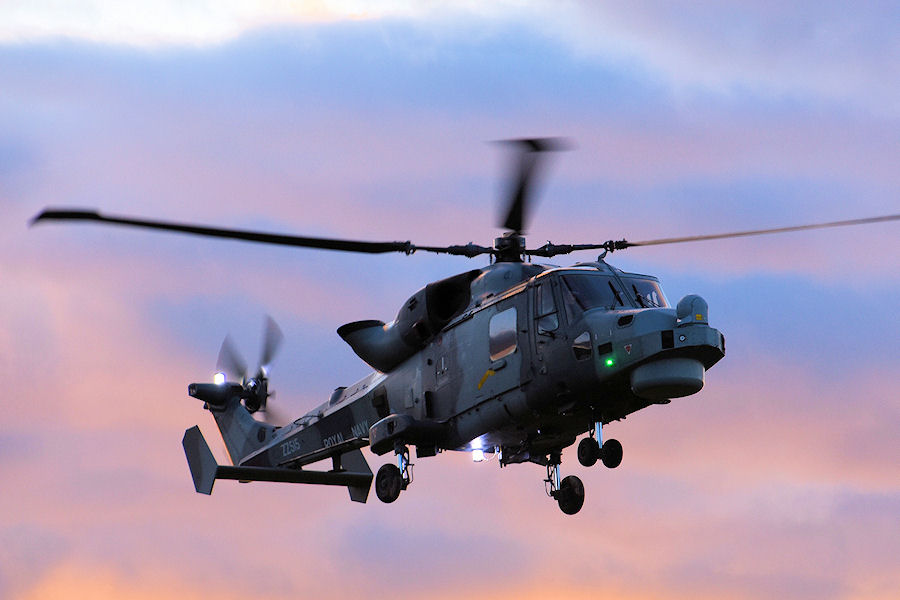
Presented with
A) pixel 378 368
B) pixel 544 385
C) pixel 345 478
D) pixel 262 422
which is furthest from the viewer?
pixel 262 422

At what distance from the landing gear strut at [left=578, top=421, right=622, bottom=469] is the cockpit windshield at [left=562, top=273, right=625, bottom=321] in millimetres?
2335

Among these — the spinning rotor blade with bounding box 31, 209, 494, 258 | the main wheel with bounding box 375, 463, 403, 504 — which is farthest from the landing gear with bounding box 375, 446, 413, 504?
the spinning rotor blade with bounding box 31, 209, 494, 258

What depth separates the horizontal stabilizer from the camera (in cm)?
3120

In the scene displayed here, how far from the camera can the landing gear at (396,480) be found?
28375 mm

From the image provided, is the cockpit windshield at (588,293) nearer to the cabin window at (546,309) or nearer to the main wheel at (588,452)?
the cabin window at (546,309)

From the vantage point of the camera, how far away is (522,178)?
90.9 feet

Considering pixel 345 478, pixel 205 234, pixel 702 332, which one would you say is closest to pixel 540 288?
pixel 702 332

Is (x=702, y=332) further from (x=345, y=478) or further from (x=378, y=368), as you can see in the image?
(x=345, y=478)

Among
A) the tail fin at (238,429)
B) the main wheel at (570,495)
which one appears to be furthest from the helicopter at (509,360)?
the tail fin at (238,429)

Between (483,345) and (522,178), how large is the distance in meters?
3.42

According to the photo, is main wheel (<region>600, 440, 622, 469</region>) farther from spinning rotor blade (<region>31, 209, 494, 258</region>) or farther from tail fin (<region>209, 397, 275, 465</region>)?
tail fin (<region>209, 397, 275, 465</region>)

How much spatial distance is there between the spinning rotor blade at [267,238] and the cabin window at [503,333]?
2.27m

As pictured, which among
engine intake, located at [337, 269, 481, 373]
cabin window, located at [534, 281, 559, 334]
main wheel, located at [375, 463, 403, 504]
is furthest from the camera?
engine intake, located at [337, 269, 481, 373]

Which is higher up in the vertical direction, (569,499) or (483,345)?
(483,345)
